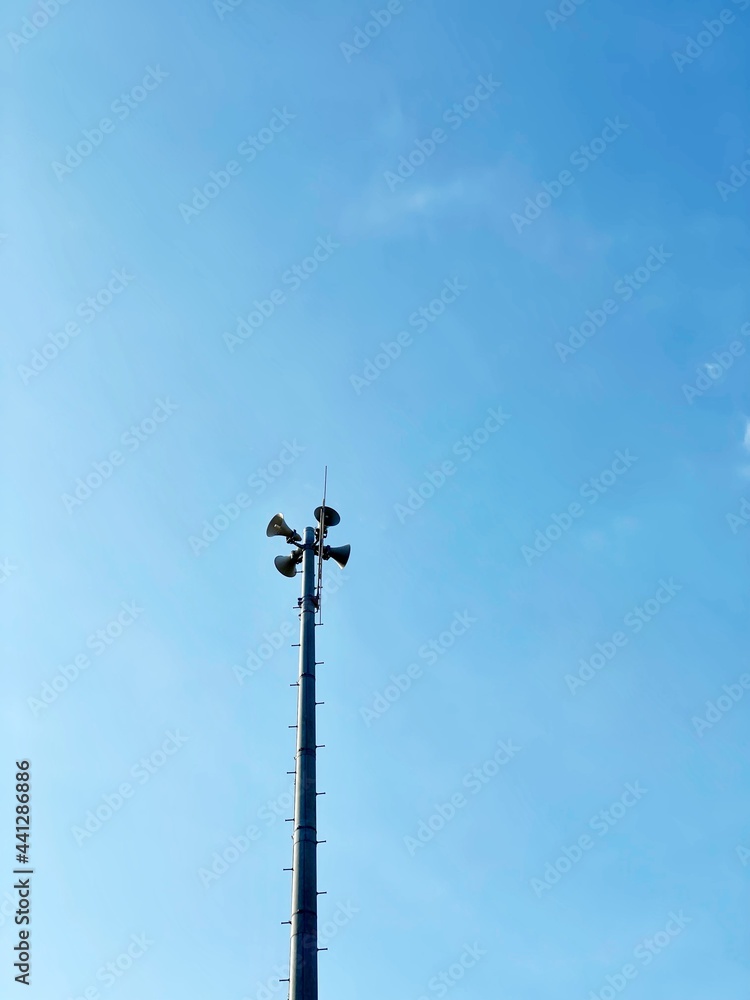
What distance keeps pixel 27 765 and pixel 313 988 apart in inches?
485

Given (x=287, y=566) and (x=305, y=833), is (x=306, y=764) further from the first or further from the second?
(x=287, y=566)

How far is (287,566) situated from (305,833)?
739 cm

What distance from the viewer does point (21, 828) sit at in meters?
23.6

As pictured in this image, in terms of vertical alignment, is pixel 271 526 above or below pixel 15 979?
above

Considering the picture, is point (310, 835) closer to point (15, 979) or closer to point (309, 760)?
point (309, 760)

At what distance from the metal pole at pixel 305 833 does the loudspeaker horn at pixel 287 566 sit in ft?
6.22

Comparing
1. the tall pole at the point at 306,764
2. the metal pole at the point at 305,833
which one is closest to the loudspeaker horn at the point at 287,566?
the tall pole at the point at 306,764

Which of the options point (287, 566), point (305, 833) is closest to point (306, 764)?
point (305, 833)

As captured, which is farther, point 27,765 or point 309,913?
point 27,765

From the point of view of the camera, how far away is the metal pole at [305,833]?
15.2 m

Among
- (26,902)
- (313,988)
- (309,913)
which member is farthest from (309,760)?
(26,902)

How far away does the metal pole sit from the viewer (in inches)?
597

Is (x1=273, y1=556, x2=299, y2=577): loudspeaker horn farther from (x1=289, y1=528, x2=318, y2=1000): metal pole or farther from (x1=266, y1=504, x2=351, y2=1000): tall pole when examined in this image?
(x1=289, y1=528, x2=318, y2=1000): metal pole

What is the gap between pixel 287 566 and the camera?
2273cm
